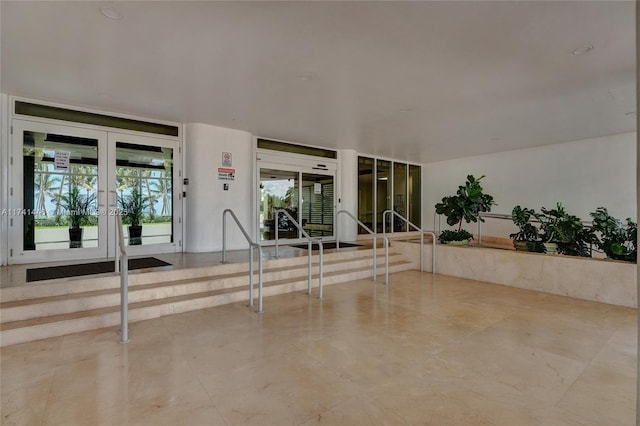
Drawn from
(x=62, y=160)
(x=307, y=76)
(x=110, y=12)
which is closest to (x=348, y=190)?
(x=307, y=76)

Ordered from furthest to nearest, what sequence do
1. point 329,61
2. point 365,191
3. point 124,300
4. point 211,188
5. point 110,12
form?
1. point 365,191
2. point 211,188
3. point 329,61
4. point 124,300
5. point 110,12

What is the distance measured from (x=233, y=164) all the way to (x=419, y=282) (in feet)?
13.8

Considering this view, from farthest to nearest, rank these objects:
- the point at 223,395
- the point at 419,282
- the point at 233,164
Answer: the point at 233,164 → the point at 419,282 → the point at 223,395

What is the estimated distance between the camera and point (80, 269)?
446cm

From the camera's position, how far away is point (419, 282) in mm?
5602

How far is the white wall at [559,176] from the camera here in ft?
23.9

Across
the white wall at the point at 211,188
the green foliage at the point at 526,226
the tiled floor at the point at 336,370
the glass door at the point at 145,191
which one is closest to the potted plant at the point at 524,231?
the green foliage at the point at 526,226

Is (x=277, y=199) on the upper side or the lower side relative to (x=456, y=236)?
upper

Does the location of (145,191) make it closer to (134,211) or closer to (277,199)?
(134,211)

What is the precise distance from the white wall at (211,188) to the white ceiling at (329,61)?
1.60 ft

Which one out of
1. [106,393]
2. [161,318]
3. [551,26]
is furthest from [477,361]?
[161,318]

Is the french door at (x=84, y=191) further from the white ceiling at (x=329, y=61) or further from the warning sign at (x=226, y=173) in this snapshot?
the warning sign at (x=226, y=173)

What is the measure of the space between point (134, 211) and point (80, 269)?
1515 millimetres

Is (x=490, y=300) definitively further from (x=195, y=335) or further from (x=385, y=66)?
(x=195, y=335)
